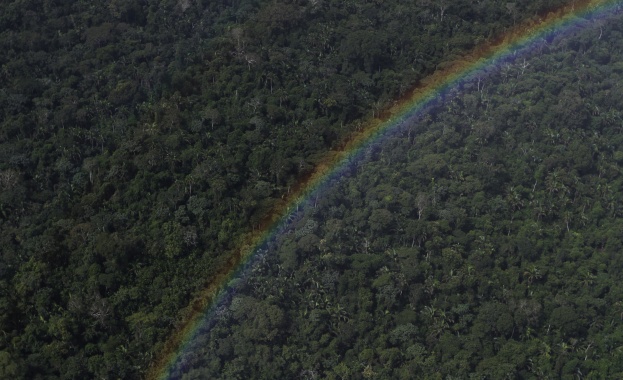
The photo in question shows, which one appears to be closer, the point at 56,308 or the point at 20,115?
the point at 56,308

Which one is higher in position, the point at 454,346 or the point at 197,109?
the point at 197,109

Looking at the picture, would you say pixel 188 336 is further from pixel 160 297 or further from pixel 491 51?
pixel 491 51

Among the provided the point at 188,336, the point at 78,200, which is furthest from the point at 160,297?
the point at 78,200

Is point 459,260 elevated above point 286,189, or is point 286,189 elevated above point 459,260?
A: point 286,189

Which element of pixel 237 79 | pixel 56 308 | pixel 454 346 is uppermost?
pixel 237 79
